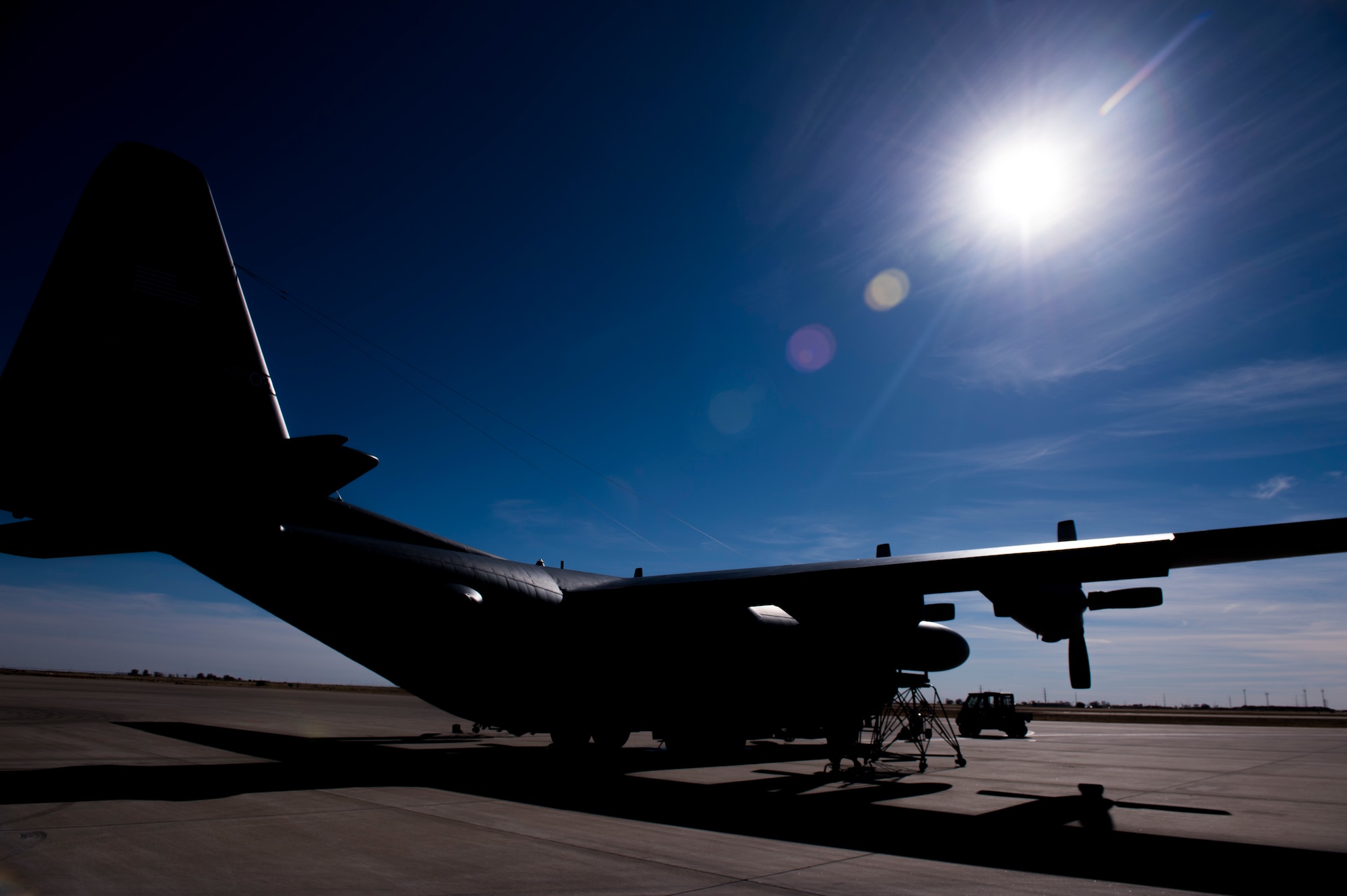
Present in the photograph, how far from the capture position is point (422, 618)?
494 inches

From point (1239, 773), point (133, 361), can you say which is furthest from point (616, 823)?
point (1239, 773)

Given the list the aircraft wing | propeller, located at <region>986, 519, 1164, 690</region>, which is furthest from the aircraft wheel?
propeller, located at <region>986, 519, 1164, 690</region>

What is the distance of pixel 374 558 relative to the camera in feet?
40.8

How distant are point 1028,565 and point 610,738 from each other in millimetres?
10303

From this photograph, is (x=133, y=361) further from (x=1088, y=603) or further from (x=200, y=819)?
(x=1088, y=603)

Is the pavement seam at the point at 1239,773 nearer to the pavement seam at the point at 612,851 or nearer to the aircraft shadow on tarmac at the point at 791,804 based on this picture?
the aircraft shadow on tarmac at the point at 791,804

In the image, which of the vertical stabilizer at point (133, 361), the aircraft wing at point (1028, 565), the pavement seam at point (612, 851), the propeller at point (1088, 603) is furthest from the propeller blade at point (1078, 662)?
the vertical stabilizer at point (133, 361)

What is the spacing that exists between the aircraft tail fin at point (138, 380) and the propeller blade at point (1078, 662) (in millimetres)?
13156

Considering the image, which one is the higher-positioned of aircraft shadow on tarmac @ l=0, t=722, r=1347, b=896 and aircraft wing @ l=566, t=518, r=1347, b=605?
aircraft wing @ l=566, t=518, r=1347, b=605

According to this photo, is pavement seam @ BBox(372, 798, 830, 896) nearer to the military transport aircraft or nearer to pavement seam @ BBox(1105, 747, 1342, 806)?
the military transport aircraft

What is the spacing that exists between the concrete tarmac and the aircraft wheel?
439 millimetres

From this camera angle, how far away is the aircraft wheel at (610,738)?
16.2 m

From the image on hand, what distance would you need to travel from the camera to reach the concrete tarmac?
237 inches

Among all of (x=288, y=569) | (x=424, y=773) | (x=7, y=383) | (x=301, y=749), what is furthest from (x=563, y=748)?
(x=7, y=383)
